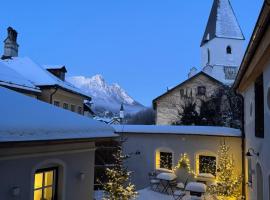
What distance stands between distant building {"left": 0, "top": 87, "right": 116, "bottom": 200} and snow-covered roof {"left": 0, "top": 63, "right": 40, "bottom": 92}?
8704mm

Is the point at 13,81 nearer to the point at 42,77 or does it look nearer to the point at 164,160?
the point at 42,77

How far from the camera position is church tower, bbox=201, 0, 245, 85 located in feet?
169

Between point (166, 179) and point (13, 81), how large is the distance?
8.04 m

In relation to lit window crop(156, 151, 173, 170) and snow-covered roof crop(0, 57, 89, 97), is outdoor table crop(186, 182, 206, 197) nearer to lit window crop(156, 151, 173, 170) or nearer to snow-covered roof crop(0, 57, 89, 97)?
lit window crop(156, 151, 173, 170)

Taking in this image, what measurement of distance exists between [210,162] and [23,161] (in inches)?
442

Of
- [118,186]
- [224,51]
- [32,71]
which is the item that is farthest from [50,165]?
[224,51]

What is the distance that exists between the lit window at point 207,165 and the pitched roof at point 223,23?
39285 millimetres

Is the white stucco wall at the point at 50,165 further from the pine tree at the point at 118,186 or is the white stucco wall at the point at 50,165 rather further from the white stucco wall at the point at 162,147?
the white stucco wall at the point at 162,147

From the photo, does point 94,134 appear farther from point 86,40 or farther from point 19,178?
point 86,40

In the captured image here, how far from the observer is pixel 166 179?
1520 cm

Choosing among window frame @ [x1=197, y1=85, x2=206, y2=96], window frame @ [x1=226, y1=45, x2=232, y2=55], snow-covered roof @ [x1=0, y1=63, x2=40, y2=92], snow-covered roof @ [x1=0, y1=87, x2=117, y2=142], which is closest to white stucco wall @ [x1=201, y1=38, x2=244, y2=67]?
window frame @ [x1=226, y1=45, x2=232, y2=55]

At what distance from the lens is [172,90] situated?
34531 millimetres

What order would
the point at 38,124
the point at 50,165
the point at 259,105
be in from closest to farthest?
the point at 38,124, the point at 50,165, the point at 259,105

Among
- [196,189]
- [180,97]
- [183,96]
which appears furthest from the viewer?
[180,97]
